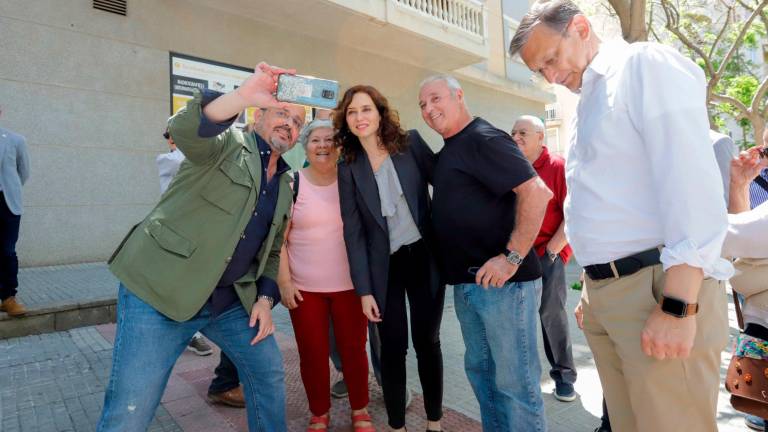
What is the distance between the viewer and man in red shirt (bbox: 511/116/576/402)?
321cm

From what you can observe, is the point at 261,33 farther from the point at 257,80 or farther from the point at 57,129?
the point at 257,80

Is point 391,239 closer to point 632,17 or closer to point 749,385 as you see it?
point 749,385

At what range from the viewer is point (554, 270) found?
3.38 meters

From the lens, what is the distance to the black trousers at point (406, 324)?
98.2 inches

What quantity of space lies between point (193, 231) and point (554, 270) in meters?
2.60

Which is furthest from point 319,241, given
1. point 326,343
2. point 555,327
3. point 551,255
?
point 555,327

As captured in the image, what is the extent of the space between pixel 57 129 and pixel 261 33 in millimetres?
3790

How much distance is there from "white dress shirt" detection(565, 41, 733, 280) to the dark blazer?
1.04 m

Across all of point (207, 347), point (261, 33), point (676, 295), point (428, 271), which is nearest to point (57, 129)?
point (261, 33)

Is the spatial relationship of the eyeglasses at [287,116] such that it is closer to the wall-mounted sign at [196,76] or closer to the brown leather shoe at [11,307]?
the brown leather shoe at [11,307]

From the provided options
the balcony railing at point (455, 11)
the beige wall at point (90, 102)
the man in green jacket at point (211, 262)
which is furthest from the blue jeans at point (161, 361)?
the balcony railing at point (455, 11)

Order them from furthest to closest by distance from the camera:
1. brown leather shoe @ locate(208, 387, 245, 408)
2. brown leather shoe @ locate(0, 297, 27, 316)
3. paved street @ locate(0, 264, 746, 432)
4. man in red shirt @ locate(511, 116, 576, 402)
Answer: brown leather shoe @ locate(0, 297, 27, 316) < man in red shirt @ locate(511, 116, 576, 402) < brown leather shoe @ locate(208, 387, 245, 408) < paved street @ locate(0, 264, 746, 432)

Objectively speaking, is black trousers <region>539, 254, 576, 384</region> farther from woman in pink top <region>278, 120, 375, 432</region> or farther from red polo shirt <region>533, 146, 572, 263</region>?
woman in pink top <region>278, 120, 375, 432</region>

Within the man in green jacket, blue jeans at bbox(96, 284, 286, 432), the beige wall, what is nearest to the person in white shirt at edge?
the man in green jacket
